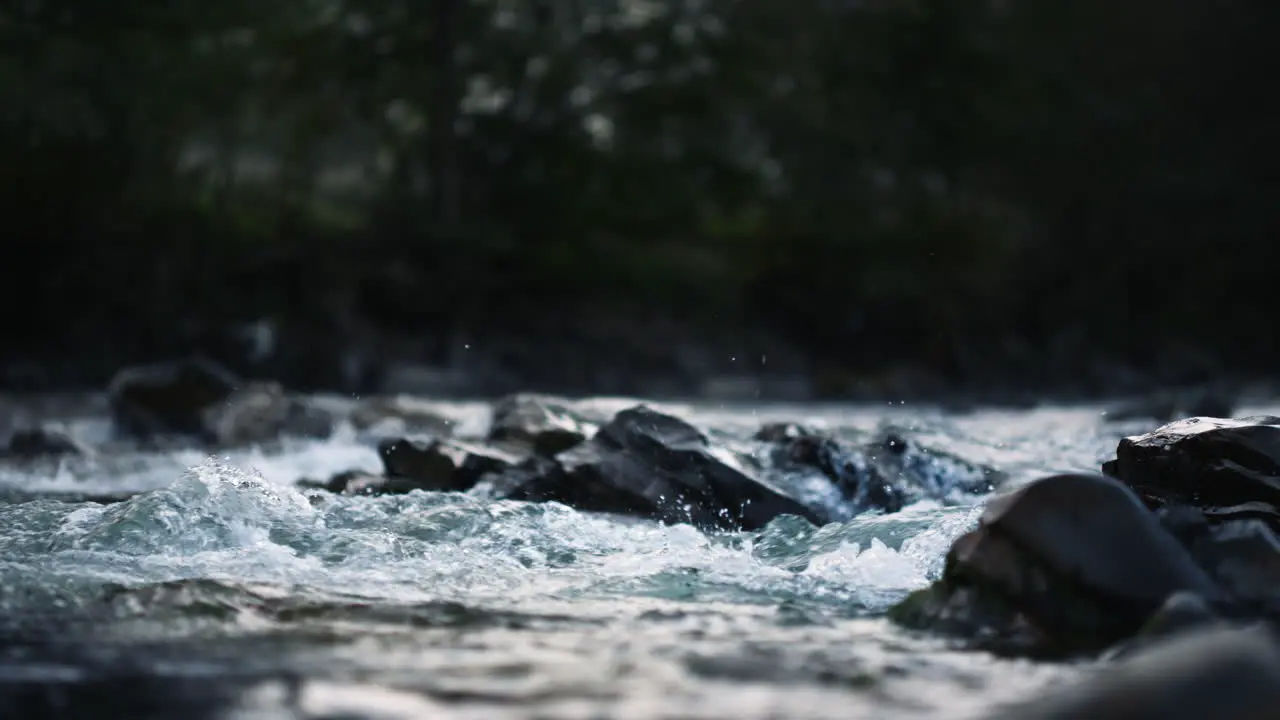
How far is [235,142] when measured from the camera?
58.3ft

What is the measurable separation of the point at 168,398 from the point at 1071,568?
7.22 meters

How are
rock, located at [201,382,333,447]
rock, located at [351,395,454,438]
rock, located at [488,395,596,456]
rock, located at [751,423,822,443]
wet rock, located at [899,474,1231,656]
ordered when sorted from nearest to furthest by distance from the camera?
wet rock, located at [899,474,1231,656] → rock, located at [488,395,596,456] → rock, located at [751,423,822,443] → rock, located at [201,382,333,447] → rock, located at [351,395,454,438]

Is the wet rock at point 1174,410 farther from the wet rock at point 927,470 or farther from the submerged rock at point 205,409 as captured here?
the submerged rock at point 205,409

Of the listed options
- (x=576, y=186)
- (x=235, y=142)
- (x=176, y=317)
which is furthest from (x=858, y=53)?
(x=176, y=317)

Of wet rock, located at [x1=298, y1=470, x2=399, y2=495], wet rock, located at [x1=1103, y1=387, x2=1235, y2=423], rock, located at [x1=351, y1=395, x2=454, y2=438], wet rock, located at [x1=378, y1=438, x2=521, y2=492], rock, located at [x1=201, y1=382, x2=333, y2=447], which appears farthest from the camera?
wet rock, located at [x1=1103, y1=387, x2=1235, y2=423]

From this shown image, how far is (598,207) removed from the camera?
18.5 meters

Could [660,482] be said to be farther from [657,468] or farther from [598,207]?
[598,207]

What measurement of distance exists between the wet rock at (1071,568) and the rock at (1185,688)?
0.87 meters

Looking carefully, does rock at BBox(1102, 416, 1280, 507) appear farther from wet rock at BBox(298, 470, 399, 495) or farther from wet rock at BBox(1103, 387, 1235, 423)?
wet rock at BBox(1103, 387, 1235, 423)

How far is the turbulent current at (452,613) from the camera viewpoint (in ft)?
8.19

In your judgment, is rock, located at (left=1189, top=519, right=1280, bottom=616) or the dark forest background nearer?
rock, located at (left=1189, top=519, right=1280, bottom=616)

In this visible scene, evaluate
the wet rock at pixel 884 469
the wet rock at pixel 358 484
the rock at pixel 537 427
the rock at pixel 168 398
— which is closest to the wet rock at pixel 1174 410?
the wet rock at pixel 884 469

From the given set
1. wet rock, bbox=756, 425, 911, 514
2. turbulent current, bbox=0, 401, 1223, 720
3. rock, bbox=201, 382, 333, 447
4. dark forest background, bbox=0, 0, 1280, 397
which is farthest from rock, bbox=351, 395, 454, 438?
dark forest background, bbox=0, 0, 1280, 397

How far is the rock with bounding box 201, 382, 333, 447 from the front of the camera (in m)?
8.23
